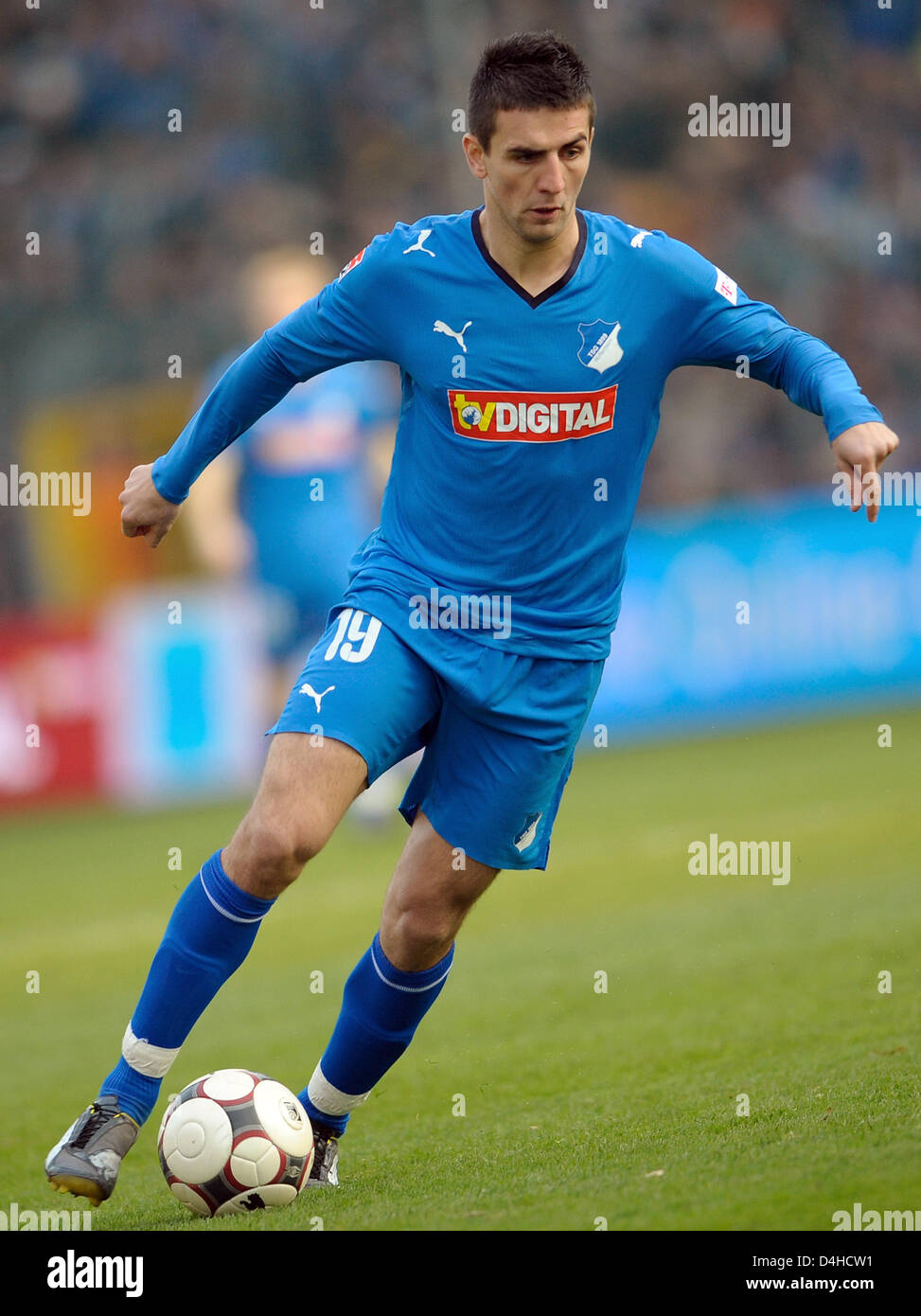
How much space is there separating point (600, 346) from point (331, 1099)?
1.86 meters

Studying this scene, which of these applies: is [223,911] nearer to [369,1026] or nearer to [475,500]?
[369,1026]

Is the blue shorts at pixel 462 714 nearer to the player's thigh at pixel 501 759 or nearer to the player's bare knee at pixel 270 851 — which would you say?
the player's thigh at pixel 501 759

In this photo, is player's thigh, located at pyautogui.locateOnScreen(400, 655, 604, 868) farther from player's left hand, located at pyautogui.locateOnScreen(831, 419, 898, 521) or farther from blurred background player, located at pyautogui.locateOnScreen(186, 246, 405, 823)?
blurred background player, located at pyautogui.locateOnScreen(186, 246, 405, 823)

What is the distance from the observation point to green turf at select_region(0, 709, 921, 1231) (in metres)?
3.50

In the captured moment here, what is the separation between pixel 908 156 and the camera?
17922 mm

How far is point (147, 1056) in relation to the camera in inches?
147

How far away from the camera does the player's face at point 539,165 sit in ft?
11.8

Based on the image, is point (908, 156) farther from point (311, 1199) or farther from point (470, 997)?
point (311, 1199)

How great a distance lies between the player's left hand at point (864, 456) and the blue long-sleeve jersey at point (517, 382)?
0.85 feet

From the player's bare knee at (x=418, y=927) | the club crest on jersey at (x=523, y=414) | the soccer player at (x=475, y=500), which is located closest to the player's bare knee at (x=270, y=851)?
the soccer player at (x=475, y=500)

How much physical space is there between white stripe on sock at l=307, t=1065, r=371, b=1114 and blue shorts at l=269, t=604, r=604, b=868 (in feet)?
2.30

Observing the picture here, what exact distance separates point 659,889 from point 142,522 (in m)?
4.39

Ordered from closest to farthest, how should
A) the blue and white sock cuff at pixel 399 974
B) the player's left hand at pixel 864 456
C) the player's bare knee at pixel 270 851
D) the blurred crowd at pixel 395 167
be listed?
the player's left hand at pixel 864 456, the player's bare knee at pixel 270 851, the blue and white sock cuff at pixel 399 974, the blurred crowd at pixel 395 167
